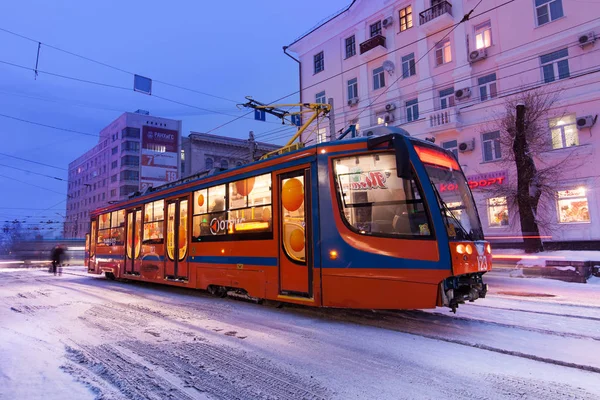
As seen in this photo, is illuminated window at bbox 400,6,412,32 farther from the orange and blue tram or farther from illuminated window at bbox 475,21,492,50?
the orange and blue tram

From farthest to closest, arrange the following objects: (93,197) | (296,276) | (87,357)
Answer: (93,197) < (296,276) < (87,357)

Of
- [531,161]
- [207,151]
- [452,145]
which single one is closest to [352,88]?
[452,145]

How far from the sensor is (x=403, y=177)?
5.56 m

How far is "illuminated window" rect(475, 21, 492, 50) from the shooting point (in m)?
21.1

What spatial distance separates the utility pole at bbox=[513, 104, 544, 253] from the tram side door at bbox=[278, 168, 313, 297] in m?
13.1

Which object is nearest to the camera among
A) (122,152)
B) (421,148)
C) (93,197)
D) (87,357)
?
(87,357)

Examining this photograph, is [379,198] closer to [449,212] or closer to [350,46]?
[449,212]

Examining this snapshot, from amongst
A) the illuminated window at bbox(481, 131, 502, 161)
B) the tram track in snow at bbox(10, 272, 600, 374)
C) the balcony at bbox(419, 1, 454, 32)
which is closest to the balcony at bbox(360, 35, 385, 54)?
the balcony at bbox(419, 1, 454, 32)

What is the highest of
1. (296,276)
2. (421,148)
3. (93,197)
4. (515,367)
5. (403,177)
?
(93,197)

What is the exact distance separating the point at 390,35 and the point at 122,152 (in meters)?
60.3

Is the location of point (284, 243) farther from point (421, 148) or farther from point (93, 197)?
point (93, 197)

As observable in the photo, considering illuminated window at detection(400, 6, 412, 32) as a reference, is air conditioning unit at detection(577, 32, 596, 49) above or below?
below

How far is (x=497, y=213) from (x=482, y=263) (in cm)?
1624

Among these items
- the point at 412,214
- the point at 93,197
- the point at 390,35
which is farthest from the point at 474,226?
the point at 93,197
